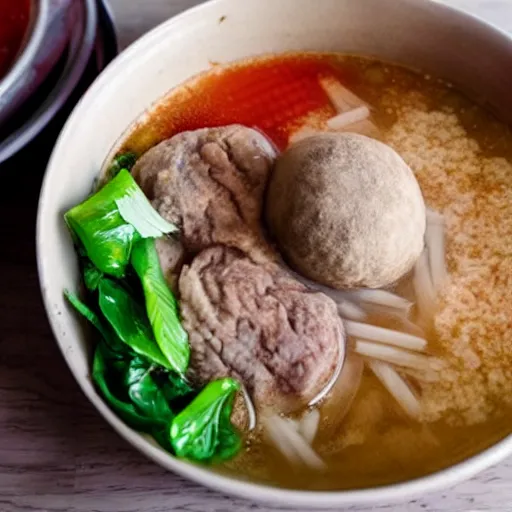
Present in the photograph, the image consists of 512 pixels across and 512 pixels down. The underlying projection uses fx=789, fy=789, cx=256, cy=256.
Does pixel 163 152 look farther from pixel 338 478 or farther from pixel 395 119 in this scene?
pixel 338 478

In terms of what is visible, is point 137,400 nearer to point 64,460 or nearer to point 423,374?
point 64,460

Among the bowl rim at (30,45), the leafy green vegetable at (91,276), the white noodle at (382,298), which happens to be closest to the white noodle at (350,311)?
the white noodle at (382,298)

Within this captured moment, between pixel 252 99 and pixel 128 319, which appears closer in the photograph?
pixel 128 319

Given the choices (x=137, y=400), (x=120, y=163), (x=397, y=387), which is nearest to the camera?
(x=137, y=400)

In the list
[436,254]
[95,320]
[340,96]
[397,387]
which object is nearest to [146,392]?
[95,320]

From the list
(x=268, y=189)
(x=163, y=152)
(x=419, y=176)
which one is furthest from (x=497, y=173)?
(x=163, y=152)

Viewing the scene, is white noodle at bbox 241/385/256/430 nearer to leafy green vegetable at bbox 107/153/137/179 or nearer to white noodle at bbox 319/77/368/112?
leafy green vegetable at bbox 107/153/137/179

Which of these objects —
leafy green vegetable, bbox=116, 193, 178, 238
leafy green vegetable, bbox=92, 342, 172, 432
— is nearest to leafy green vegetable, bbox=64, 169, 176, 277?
leafy green vegetable, bbox=116, 193, 178, 238

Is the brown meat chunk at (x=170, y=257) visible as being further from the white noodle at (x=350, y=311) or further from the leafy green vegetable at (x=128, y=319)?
the white noodle at (x=350, y=311)
